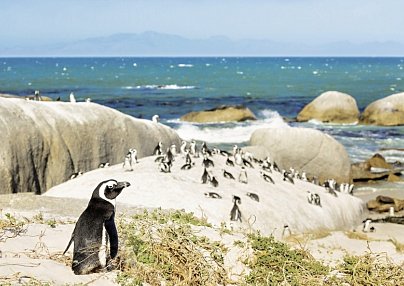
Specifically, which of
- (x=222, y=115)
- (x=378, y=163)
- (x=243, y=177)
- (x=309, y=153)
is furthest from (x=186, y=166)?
(x=222, y=115)

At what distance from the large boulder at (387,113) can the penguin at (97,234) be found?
147ft

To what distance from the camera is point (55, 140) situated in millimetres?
19188

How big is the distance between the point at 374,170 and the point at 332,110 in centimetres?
1977

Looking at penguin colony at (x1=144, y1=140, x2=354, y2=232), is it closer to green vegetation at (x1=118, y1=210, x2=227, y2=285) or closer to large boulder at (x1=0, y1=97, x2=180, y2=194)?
large boulder at (x1=0, y1=97, x2=180, y2=194)

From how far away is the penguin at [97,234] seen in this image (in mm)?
7031

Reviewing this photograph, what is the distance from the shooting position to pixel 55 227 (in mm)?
9289

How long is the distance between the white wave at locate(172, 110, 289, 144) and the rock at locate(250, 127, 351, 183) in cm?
1000

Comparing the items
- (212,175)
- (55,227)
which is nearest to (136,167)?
(212,175)

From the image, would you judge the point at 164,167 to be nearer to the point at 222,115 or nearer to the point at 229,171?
the point at 229,171

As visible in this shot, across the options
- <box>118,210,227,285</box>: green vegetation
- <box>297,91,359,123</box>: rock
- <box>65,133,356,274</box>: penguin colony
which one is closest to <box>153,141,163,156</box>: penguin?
<box>65,133,356,274</box>: penguin colony

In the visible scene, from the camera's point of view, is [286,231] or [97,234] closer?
[97,234]

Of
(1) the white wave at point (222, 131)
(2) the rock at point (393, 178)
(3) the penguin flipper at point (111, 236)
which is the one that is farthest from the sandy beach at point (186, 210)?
(1) the white wave at point (222, 131)

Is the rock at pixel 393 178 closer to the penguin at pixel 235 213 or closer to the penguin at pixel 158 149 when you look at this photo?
the penguin at pixel 158 149

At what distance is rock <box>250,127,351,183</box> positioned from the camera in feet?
95.5
